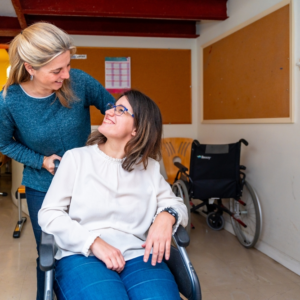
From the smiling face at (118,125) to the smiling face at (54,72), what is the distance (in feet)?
0.78

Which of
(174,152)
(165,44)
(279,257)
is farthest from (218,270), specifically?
(165,44)

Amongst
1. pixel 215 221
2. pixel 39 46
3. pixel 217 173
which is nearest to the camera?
pixel 39 46

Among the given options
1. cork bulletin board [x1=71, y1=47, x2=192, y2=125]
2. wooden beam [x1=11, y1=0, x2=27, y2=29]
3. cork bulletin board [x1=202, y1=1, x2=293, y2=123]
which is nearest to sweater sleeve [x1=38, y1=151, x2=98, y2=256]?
cork bulletin board [x1=202, y1=1, x2=293, y2=123]

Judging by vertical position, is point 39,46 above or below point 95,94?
above

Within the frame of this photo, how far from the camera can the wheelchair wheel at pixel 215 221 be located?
3.25 metres

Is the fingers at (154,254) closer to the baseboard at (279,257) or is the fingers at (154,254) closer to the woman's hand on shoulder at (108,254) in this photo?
the woman's hand on shoulder at (108,254)

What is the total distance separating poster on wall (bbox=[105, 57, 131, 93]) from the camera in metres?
3.86

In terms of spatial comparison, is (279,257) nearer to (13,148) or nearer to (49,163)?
(49,163)

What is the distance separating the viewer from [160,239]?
3.88 feet

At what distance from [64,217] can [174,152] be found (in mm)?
2703

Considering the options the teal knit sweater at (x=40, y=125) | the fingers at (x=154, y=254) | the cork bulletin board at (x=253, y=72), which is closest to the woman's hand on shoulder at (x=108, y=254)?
the fingers at (x=154, y=254)

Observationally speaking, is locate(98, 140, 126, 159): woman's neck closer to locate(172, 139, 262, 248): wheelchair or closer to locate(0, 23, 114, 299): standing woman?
locate(0, 23, 114, 299): standing woman

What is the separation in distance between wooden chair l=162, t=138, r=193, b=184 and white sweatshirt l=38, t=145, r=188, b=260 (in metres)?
2.41

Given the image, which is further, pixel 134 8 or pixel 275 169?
pixel 134 8
